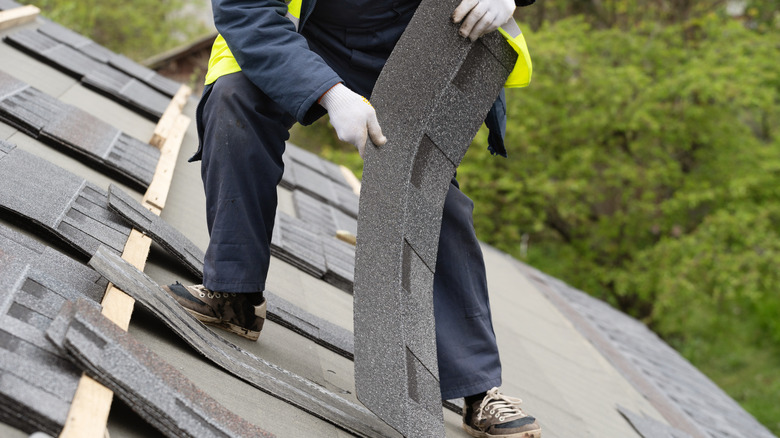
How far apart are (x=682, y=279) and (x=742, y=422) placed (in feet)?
19.9

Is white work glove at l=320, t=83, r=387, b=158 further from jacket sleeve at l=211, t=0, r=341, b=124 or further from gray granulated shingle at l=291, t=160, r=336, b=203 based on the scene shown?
gray granulated shingle at l=291, t=160, r=336, b=203

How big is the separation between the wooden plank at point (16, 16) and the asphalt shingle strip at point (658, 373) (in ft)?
14.5

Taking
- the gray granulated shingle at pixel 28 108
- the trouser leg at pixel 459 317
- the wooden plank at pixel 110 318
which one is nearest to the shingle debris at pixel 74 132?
the gray granulated shingle at pixel 28 108

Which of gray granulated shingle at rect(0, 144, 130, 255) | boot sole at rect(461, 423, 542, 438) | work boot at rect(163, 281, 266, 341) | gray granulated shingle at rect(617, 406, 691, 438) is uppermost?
gray granulated shingle at rect(0, 144, 130, 255)

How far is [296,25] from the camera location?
2129 millimetres

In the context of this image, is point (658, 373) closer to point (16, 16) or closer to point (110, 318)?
point (110, 318)

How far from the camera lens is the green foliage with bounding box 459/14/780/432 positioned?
1152cm

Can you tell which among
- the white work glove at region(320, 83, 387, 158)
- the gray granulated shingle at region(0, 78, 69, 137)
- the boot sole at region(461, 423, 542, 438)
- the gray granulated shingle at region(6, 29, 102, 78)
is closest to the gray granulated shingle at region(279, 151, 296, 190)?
the gray granulated shingle at region(6, 29, 102, 78)

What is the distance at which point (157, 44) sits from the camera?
17.5m

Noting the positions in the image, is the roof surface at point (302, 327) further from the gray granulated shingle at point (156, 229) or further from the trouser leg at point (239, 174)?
the trouser leg at point (239, 174)

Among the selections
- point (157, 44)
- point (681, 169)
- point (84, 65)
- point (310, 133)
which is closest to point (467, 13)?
point (84, 65)

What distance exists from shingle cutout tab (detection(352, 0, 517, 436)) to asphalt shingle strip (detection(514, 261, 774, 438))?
271 centimetres

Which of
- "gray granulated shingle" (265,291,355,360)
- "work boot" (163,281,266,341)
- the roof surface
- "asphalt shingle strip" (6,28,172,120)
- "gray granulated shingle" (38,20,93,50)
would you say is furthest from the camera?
"gray granulated shingle" (38,20,93,50)

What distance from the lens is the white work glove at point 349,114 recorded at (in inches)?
74.8
